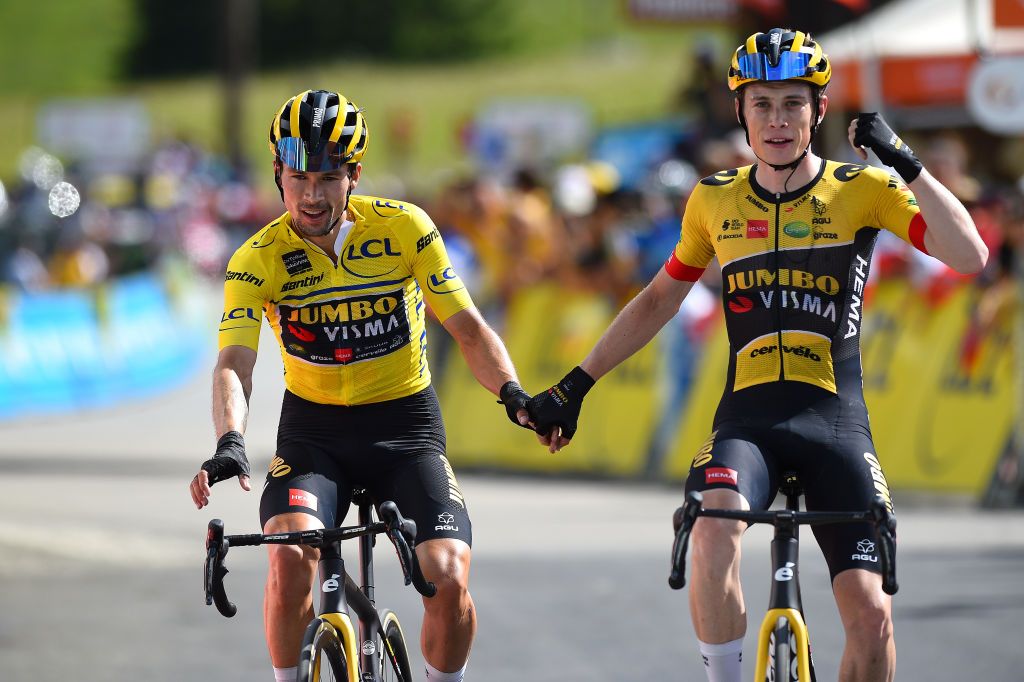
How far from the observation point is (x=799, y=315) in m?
6.02

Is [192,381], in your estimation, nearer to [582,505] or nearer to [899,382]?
[582,505]

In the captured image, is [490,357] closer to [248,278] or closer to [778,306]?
[248,278]

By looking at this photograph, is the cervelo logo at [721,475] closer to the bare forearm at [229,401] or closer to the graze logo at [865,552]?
the graze logo at [865,552]

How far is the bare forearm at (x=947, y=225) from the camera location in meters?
5.78

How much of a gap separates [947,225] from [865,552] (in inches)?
41.0

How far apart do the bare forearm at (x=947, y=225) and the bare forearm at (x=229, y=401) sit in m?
2.23

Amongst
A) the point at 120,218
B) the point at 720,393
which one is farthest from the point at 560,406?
the point at 120,218

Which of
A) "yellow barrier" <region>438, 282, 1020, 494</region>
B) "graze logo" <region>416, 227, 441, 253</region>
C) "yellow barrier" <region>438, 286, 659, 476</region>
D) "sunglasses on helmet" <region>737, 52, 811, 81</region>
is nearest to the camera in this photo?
"sunglasses on helmet" <region>737, 52, 811, 81</region>

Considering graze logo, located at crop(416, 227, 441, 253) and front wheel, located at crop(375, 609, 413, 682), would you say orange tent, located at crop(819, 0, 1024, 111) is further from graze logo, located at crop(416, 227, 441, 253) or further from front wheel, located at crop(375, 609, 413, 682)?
front wheel, located at crop(375, 609, 413, 682)

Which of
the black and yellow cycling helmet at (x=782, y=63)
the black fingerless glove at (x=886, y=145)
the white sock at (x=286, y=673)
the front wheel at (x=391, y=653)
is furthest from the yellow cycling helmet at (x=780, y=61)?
the white sock at (x=286, y=673)

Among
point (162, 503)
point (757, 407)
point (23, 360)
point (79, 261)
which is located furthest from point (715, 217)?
point (79, 261)

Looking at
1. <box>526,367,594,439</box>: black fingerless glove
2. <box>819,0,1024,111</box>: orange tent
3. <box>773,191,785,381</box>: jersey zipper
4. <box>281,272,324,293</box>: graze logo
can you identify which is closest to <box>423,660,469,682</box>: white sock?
<box>526,367,594,439</box>: black fingerless glove

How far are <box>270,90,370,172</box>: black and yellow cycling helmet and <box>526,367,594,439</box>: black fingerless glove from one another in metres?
1.03

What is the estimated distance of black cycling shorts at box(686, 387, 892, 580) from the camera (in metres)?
5.82
